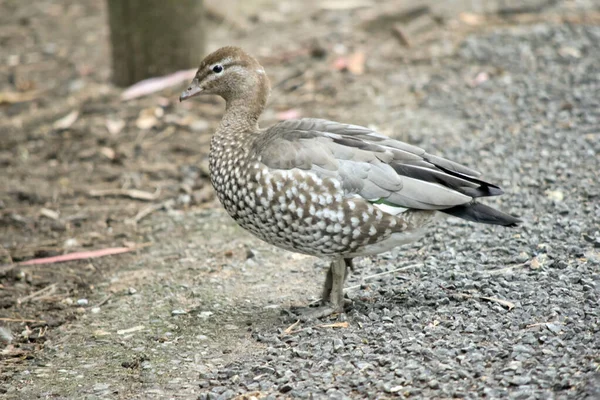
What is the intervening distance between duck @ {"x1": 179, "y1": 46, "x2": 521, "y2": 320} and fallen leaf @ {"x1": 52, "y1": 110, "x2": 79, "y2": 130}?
3954 millimetres

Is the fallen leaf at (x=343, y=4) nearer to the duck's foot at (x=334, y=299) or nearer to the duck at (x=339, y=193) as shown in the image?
the duck at (x=339, y=193)

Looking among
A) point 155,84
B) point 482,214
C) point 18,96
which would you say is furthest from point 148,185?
point 482,214

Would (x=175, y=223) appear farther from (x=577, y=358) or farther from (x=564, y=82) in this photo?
(x=564, y=82)

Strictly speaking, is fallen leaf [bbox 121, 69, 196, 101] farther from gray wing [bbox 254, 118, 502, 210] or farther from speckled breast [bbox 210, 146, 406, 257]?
speckled breast [bbox 210, 146, 406, 257]

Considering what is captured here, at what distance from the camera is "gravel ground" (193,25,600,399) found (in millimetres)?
4016

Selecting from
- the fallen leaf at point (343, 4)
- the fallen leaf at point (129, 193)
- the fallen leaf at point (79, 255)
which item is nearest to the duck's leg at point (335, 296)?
the fallen leaf at point (79, 255)

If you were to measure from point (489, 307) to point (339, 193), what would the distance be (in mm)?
1051

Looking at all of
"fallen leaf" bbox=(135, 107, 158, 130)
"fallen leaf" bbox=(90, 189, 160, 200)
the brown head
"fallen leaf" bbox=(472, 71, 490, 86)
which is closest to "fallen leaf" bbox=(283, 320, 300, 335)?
the brown head

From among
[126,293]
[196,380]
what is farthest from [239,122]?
→ [196,380]

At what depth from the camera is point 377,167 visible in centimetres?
480

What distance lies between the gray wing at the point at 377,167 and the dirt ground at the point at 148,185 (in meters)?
0.94

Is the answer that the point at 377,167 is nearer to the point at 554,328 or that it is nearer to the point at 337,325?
the point at 337,325

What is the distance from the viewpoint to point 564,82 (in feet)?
27.1

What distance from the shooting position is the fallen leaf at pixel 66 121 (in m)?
8.48
